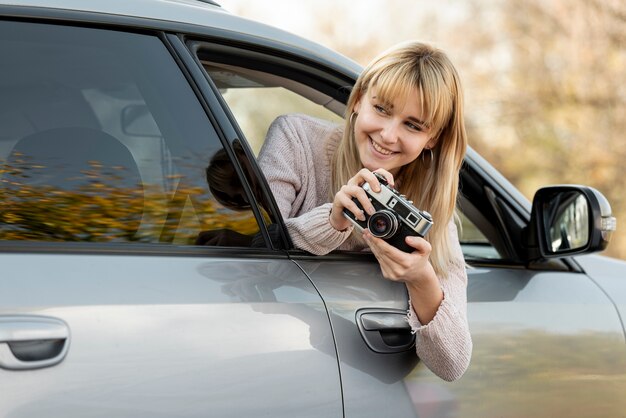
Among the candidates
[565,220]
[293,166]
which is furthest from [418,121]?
[565,220]

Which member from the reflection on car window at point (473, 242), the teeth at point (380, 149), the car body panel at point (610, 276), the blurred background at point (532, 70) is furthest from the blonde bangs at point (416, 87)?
the blurred background at point (532, 70)

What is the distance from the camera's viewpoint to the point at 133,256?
194cm

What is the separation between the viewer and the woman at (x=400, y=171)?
2271 millimetres

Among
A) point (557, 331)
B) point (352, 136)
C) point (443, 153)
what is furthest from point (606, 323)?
point (352, 136)

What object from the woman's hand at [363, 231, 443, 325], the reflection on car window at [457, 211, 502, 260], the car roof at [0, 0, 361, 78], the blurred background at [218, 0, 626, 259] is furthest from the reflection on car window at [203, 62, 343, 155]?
the blurred background at [218, 0, 626, 259]

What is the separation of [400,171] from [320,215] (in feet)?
1.32

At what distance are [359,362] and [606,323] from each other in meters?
0.94

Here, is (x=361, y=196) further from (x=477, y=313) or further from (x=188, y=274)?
(x=477, y=313)

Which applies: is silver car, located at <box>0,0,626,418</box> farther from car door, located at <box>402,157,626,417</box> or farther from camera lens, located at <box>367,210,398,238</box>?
camera lens, located at <box>367,210,398,238</box>

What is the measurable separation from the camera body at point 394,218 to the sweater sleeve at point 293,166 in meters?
0.19

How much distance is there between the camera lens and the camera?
6.98 ft

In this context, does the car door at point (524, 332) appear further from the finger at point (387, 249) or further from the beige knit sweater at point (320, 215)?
the finger at point (387, 249)

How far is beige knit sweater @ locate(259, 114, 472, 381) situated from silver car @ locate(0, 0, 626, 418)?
5 cm

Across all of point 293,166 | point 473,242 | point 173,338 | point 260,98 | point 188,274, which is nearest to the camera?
point 173,338
